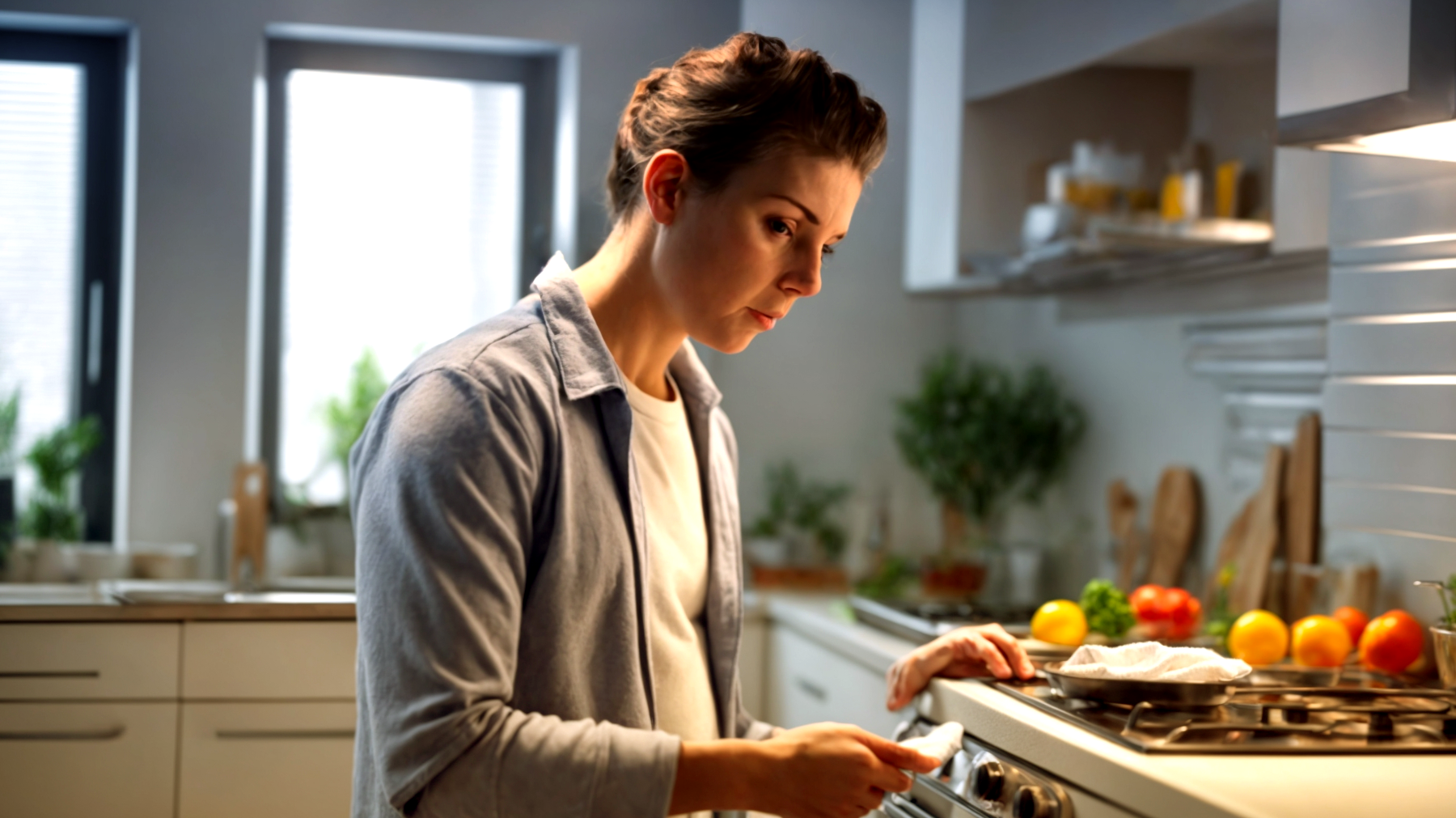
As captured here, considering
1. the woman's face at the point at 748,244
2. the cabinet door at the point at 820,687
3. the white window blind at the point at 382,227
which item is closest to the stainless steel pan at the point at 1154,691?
the woman's face at the point at 748,244

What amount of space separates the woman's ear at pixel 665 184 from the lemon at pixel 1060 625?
2.62 feet

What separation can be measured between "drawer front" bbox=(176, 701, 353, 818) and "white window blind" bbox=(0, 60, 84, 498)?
3.82 ft

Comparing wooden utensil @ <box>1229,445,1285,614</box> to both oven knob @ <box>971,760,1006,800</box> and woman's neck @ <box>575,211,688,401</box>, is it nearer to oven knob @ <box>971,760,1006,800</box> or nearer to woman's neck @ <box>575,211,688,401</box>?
oven knob @ <box>971,760,1006,800</box>

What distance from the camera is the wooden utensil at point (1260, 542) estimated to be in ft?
6.79

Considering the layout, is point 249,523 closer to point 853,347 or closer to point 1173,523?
point 853,347

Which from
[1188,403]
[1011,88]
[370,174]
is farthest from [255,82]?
[1188,403]

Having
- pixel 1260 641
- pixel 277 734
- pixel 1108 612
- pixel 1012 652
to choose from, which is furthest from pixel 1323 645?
pixel 277 734

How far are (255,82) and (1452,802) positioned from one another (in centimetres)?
272

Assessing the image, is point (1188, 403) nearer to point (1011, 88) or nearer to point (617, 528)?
point (1011, 88)

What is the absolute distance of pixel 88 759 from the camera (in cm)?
205

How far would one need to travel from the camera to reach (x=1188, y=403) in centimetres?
249

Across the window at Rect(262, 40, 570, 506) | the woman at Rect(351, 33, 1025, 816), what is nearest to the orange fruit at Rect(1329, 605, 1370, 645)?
the woman at Rect(351, 33, 1025, 816)

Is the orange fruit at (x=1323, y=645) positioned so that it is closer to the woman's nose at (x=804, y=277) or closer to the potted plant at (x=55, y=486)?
the woman's nose at (x=804, y=277)

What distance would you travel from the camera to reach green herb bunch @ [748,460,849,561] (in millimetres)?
3061
